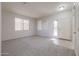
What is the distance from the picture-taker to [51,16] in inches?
293

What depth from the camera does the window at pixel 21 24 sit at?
266 inches

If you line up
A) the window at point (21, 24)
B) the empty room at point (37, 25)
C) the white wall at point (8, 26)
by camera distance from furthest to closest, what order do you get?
the window at point (21, 24), the white wall at point (8, 26), the empty room at point (37, 25)

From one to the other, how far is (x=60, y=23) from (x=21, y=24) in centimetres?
366

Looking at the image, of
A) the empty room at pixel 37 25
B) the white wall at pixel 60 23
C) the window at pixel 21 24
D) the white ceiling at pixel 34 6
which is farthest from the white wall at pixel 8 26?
the white wall at pixel 60 23

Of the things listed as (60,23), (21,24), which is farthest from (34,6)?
(21,24)

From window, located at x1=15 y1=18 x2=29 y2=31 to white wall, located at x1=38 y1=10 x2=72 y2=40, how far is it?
1797 millimetres

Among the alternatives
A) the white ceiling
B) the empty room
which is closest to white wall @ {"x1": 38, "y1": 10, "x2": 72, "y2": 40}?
the empty room

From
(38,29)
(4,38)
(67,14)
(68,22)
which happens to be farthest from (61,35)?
(4,38)

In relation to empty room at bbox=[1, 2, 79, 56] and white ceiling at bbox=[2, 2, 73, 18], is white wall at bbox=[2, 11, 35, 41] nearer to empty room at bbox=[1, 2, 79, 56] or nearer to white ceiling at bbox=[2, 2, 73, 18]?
empty room at bbox=[1, 2, 79, 56]

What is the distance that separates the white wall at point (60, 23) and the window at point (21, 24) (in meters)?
1.80

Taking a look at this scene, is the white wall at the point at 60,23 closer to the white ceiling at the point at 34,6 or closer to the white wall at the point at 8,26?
the white ceiling at the point at 34,6

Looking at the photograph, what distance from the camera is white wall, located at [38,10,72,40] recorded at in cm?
582

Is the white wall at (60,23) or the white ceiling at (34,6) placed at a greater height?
the white ceiling at (34,6)

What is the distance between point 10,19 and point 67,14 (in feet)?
14.5
